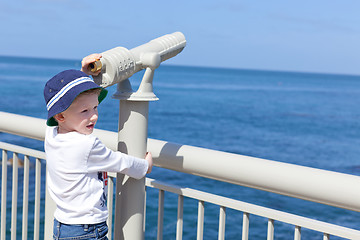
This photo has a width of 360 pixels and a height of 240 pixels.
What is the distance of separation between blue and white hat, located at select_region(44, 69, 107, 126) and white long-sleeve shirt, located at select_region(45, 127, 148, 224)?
0.38ft

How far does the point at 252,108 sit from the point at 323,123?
8353 mm

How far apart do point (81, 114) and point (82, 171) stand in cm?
20

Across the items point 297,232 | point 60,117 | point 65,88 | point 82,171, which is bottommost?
point 297,232

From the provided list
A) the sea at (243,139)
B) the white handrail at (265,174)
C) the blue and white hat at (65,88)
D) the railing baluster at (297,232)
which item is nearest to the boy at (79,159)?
the blue and white hat at (65,88)

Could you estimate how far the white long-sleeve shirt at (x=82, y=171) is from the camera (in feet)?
5.51

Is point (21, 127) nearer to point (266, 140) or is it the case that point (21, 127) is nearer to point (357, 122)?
point (266, 140)

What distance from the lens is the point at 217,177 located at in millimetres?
1755

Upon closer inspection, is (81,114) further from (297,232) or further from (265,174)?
(297,232)

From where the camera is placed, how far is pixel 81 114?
1693 millimetres

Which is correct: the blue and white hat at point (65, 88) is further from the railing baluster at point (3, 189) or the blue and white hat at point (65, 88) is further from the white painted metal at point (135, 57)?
the railing baluster at point (3, 189)

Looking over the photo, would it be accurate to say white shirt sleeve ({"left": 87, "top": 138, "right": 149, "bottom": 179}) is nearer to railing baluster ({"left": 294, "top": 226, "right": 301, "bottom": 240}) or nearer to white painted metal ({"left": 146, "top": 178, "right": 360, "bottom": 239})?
white painted metal ({"left": 146, "top": 178, "right": 360, "bottom": 239})

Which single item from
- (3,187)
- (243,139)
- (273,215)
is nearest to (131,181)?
(273,215)

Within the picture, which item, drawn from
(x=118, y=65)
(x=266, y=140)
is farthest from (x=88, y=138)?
(x=266, y=140)

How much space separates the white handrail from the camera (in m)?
1.47
